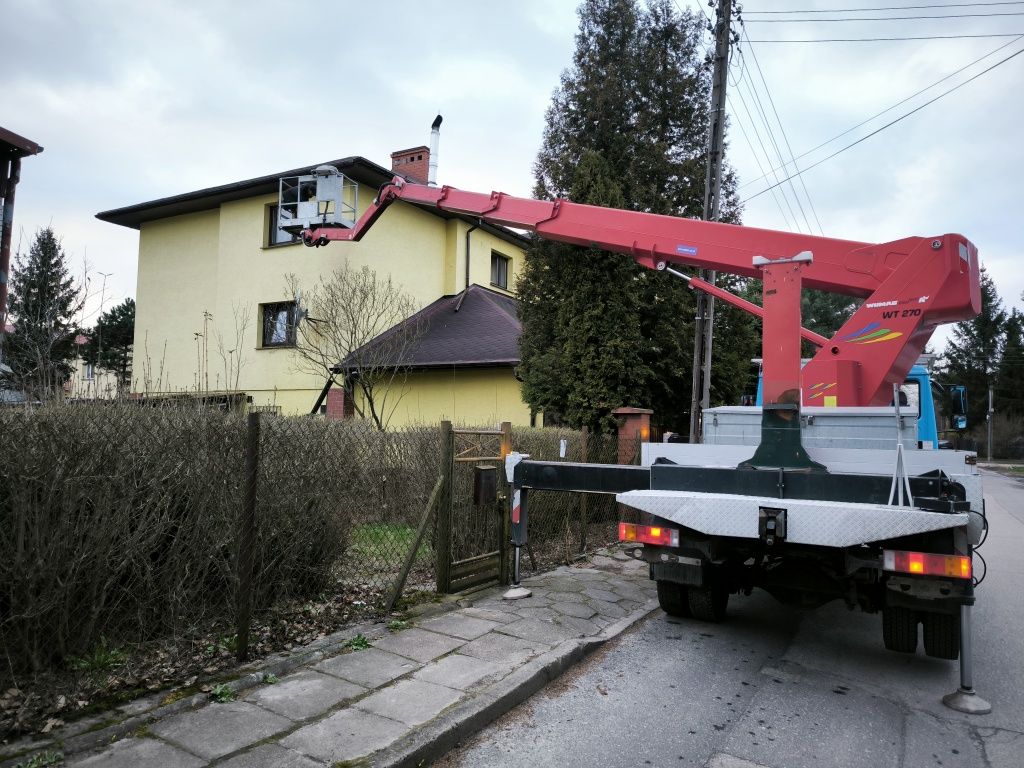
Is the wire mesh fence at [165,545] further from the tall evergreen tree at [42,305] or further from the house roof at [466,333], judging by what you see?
the house roof at [466,333]

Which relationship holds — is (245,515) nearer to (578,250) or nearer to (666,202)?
(578,250)

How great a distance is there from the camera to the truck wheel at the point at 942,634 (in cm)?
466

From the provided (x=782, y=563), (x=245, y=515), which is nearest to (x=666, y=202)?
(x=782, y=563)

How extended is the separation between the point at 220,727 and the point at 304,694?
55 centimetres

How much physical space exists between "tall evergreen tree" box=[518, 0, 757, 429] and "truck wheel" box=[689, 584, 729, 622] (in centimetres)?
528

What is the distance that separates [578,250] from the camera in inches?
452

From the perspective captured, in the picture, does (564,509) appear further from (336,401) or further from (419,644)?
(336,401)

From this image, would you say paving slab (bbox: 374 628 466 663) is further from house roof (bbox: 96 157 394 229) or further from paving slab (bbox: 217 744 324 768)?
house roof (bbox: 96 157 394 229)

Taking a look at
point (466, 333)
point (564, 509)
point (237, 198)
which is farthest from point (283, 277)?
point (564, 509)

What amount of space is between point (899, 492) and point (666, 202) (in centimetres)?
938

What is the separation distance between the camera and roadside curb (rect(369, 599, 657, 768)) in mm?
3289

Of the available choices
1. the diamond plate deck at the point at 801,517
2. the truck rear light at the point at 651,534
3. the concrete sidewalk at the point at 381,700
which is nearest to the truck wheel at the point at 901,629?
the diamond plate deck at the point at 801,517

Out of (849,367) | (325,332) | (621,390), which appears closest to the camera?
(849,367)

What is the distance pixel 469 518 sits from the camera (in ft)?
23.2
